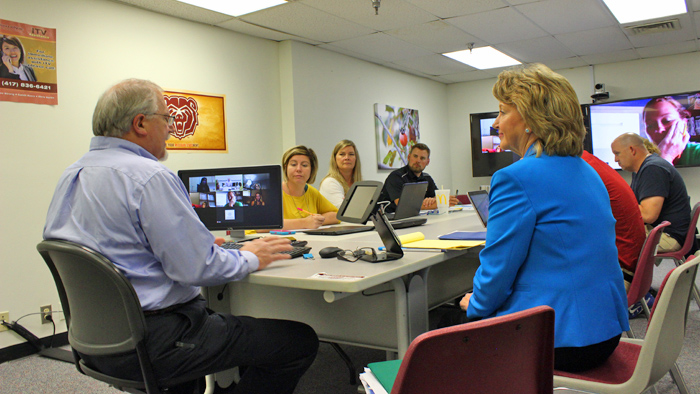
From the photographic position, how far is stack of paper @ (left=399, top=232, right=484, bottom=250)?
1823 mm

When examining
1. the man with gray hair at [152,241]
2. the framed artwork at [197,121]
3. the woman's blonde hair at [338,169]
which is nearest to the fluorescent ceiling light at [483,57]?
the woman's blonde hair at [338,169]

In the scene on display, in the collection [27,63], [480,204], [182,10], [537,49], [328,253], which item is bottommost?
[328,253]

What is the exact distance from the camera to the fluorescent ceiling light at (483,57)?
5.88 m

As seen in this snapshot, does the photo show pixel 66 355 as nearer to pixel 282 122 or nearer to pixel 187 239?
pixel 187 239

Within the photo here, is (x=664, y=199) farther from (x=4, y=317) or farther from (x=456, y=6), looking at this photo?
(x=4, y=317)

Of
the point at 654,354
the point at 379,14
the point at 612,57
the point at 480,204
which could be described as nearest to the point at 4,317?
the point at 480,204

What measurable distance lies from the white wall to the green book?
630cm

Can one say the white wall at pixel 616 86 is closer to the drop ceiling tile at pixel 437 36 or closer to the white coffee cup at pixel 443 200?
the drop ceiling tile at pixel 437 36

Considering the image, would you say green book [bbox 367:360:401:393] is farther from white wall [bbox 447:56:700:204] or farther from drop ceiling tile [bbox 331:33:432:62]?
white wall [bbox 447:56:700:204]

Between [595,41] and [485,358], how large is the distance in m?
5.75

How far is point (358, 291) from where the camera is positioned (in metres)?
1.39

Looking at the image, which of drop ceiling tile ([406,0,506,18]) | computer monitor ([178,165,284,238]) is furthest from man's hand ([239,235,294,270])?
drop ceiling tile ([406,0,506,18])

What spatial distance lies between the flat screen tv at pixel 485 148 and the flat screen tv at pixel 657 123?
1.16 meters

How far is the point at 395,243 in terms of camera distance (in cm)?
166
